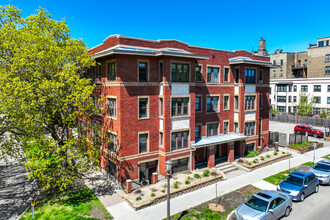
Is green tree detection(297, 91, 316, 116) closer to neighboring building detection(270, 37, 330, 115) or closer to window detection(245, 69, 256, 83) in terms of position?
neighboring building detection(270, 37, 330, 115)

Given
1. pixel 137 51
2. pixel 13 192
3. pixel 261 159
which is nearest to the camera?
pixel 137 51

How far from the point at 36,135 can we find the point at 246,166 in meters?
19.2

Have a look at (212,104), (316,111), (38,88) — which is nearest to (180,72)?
(212,104)

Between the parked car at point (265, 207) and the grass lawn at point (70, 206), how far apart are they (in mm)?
8583

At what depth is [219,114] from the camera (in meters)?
25.0

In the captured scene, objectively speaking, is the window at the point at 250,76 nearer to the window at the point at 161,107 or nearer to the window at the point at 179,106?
the window at the point at 179,106

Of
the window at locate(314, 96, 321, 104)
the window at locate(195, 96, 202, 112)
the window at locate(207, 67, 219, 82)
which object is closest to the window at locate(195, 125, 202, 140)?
the window at locate(195, 96, 202, 112)

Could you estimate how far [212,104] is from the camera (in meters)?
24.6

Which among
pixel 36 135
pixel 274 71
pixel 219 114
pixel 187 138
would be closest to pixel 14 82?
pixel 36 135

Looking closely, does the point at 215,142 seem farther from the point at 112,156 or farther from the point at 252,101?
the point at 112,156

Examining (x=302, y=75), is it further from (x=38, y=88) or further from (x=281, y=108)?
(x=38, y=88)

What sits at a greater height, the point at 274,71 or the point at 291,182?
the point at 274,71

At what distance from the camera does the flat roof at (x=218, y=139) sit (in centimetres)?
2195

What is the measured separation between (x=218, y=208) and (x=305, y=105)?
150 feet
